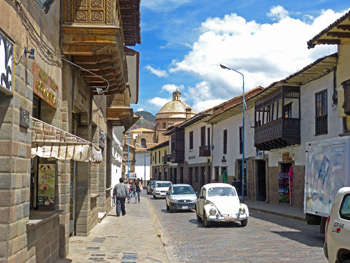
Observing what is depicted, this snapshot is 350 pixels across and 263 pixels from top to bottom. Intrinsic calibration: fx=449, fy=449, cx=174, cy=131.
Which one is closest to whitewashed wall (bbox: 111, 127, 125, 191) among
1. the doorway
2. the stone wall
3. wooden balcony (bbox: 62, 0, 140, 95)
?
the doorway

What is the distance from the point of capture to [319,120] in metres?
22.4

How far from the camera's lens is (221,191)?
16703 mm

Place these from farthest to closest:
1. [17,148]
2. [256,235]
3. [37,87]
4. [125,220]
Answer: [125,220] → [256,235] → [37,87] → [17,148]

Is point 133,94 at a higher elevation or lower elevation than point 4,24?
higher

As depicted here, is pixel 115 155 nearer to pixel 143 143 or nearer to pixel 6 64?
pixel 6 64

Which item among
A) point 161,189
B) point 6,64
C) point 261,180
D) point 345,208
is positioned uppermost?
point 6,64

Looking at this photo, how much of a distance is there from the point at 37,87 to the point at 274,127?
1976 centimetres

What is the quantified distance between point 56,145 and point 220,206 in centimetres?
947

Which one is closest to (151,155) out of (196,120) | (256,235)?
(196,120)

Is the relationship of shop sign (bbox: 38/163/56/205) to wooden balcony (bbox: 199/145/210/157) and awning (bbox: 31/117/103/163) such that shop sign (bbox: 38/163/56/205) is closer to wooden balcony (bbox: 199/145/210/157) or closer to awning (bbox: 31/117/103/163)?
awning (bbox: 31/117/103/163)

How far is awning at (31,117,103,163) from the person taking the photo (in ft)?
22.0

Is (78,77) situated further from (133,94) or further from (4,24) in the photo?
(133,94)

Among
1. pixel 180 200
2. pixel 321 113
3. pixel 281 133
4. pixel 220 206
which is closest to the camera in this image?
pixel 220 206

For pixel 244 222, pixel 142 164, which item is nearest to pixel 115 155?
pixel 244 222
